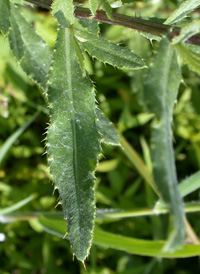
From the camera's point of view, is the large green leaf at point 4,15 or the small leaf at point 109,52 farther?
the large green leaf at point 4,15

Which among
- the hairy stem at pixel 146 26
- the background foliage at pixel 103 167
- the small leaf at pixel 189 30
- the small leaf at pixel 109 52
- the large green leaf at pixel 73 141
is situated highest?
the small leaf at pixel 189 30

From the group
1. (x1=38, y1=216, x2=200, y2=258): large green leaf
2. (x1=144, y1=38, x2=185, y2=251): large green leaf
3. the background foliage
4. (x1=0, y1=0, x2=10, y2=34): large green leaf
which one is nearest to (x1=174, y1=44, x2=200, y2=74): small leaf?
(x1=144, y1=38, x2=185, y2=251): large green leaf

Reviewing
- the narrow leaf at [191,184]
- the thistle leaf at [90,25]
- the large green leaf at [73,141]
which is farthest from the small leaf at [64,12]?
the narrow leaf at [191,184]

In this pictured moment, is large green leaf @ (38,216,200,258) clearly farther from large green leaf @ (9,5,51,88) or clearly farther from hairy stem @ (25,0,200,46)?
hairy stem @ (25,0,200,46)

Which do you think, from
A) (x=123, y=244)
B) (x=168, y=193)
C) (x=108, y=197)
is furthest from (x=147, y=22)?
(x=108, y=197)

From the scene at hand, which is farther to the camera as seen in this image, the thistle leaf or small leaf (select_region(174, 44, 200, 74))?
the thistle leaf

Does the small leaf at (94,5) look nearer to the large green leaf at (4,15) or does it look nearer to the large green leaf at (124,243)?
the large green leaf at (4,15)

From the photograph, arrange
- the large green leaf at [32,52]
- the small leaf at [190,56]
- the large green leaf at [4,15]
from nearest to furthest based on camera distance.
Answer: the small leaf at [190,56], the large green leaf at [4,15], the large green leaf at [32,52]
